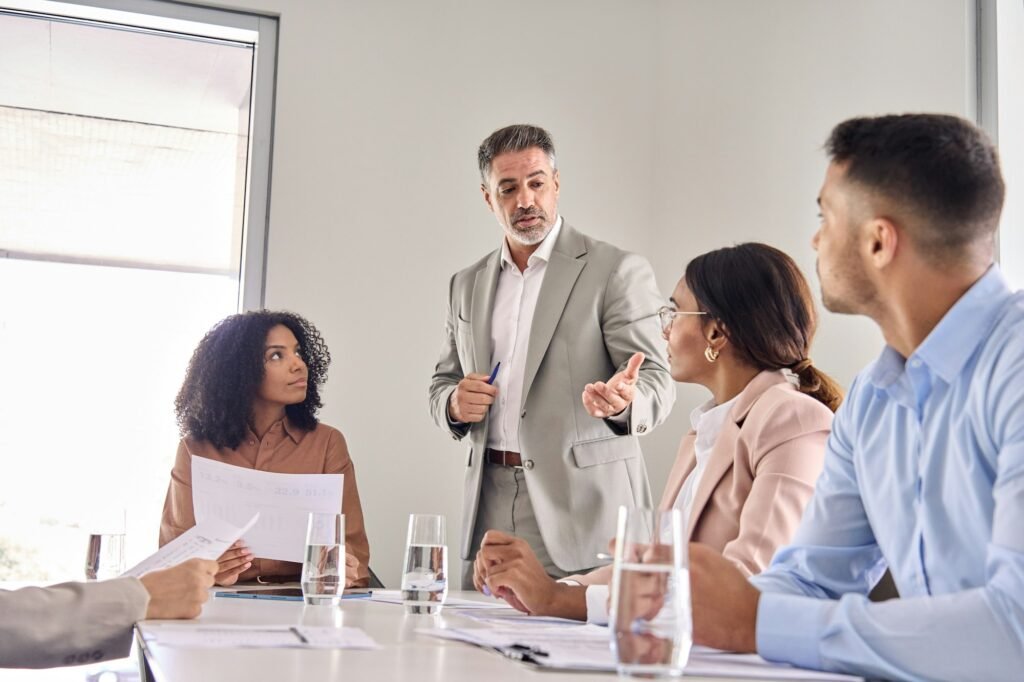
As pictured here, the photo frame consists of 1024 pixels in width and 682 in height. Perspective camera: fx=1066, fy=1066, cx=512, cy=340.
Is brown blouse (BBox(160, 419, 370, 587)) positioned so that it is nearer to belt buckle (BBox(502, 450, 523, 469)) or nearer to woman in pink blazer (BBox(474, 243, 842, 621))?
belt buckle (BBox(502, 450, 523, 469))

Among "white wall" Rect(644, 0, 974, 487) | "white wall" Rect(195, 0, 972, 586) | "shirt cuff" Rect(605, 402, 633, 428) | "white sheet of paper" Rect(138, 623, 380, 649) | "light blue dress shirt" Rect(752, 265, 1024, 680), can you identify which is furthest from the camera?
"white wall" Rect(195, 0, 972, 586)

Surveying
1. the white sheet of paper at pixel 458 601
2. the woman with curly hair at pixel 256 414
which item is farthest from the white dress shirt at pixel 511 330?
the white sheet of paper at pixel 458 601

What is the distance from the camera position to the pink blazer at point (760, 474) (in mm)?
1710

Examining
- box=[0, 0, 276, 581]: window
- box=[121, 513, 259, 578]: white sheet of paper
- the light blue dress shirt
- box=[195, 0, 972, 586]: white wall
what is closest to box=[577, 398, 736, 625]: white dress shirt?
the light blue dress shirt

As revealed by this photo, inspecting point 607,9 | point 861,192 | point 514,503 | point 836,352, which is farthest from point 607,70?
point 861,192

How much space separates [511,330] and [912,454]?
194 cm

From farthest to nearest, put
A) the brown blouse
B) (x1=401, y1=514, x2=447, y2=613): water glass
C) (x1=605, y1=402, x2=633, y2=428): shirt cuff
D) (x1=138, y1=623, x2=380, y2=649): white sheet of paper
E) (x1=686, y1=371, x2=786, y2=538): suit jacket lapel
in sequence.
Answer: (x1=605, y1=402, x2=633, y2=428): shirt cuff
the brown blouse
(x1=686, y1=371, x2=786, y2=538): suit jacket lapel
(x1=401, y1=514, x2=447, y2=613): water glass
(x1=138, y1=623, x2=380, y2=649): white sheet of paper

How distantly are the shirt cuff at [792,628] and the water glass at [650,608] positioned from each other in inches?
9.0

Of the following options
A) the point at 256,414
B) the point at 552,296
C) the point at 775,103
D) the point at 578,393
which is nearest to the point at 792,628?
the point at 578,393

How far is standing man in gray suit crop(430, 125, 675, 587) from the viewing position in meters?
2.92

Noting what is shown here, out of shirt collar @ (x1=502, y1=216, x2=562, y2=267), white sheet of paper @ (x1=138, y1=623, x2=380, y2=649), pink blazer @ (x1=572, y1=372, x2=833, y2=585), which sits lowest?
white sheet of paper @ (x1=138, y1=623, x2=380, y2=649)

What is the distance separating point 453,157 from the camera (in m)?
4.17

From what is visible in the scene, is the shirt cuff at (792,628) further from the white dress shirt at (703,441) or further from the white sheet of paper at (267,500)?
the white sheet of paper at (267,500)

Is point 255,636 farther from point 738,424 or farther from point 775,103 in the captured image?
point 775,103
